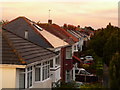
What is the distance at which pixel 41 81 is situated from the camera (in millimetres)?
15359

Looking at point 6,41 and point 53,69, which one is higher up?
point 6,41

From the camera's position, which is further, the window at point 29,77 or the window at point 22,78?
the window at point 29,77

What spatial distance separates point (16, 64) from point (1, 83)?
1.32 m

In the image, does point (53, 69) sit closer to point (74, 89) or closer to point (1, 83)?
point (74, 89)

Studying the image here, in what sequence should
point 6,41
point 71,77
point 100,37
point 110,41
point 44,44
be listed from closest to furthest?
point 6,41 < point 110,41 < point 44,44 < point 100,37 < point 71,77

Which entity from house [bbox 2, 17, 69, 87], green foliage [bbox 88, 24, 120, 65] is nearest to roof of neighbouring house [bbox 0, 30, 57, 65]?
green foliage [bbox 88, 24, 120, 65]

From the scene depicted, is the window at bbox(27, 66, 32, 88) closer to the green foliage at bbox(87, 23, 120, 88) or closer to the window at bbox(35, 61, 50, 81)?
the window at bbox(35, 61, 50, 81)

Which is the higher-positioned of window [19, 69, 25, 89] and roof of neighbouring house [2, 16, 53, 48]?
roof of neighbouring house [2, 16, 53, 48]

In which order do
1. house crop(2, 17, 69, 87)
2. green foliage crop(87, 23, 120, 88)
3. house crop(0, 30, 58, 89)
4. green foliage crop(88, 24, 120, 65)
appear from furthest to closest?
house crop(2, 17, 69, 87) → green foliage crop(88, 24, 120, 65) → house crop(0, 30, 58, 89) → green foliage crop(87, 23, 120, 88)

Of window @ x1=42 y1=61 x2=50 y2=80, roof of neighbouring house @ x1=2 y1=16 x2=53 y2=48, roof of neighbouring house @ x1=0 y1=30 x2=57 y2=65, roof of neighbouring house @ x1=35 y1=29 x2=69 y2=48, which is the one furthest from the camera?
roof of neighbouring house @ x1=35 y1=29 x2=69 y2=48

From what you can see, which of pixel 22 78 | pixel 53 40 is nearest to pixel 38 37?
pixel 53 40

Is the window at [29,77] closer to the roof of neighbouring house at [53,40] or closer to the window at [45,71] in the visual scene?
the window at [45,71]

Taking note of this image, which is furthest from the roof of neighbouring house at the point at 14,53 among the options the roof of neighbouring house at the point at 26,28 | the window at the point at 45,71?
the roof of neighbouring house at the point at 26,28

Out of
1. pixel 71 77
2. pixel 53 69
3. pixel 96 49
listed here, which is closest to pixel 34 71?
pixel 53 69
